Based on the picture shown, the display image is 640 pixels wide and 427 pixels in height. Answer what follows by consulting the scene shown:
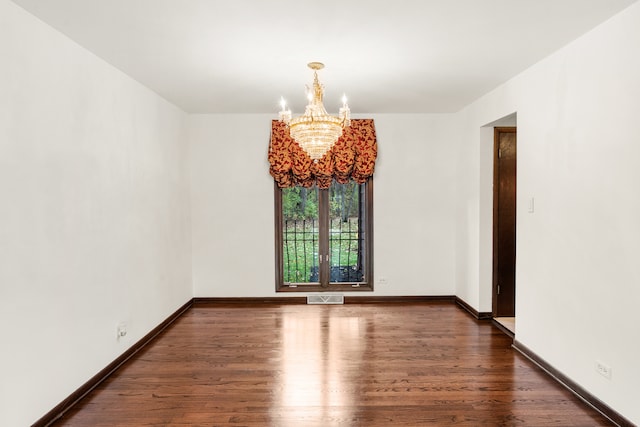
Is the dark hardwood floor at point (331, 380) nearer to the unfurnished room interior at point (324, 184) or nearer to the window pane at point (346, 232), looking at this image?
the unfurnished room interior at point (324, 184)

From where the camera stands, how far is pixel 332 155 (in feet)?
16.8

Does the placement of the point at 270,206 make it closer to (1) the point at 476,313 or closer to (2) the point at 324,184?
(2) the point at 324,184

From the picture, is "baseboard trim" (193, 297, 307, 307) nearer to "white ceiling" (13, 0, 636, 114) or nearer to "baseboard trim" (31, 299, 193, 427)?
"baseboard trim" (31, 299, 193, 427)

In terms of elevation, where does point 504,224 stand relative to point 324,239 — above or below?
above

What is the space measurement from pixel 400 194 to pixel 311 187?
121 centimetres

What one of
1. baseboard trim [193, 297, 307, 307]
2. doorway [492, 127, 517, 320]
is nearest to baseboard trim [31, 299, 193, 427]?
baseboard trim [193, 297, 307, 307]

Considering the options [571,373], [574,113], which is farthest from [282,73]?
[571,373]

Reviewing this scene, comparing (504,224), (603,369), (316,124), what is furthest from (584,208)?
(316,124)

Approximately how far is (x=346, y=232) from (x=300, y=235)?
2.10ft

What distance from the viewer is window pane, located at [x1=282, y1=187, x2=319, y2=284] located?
5.36m

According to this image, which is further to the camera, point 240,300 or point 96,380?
point 240,300

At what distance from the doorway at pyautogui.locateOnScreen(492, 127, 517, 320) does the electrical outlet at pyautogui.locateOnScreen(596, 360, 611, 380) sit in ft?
6.14

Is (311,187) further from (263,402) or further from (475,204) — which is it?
(263,402)

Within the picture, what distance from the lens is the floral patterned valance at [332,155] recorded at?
509 cm
